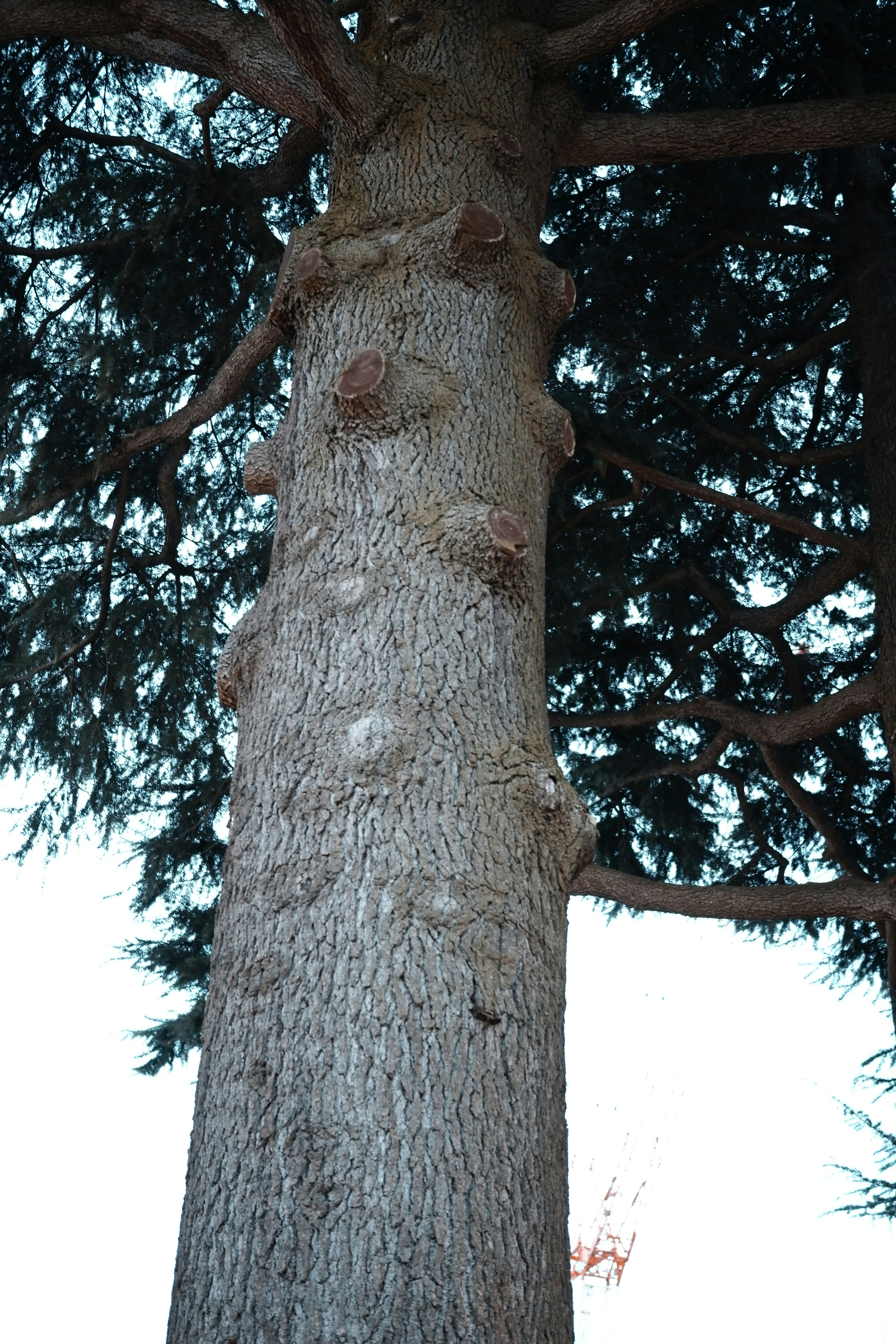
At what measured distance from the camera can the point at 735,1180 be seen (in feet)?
46.2

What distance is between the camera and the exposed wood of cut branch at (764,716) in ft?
15.7

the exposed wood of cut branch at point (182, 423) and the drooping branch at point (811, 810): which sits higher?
the exposed wood of cut branch at point (182, 423)

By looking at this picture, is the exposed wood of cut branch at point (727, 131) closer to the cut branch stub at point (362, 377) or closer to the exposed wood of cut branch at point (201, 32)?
the exposed wood of cut branch at point (201, 32)

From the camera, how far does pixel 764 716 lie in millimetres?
5203

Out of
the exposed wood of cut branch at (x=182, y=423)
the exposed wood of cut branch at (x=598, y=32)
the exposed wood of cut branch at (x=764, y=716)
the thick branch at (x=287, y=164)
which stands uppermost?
the thick branch at (x=287, y=164)

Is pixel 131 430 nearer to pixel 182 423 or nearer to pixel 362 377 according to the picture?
pixel 182 423

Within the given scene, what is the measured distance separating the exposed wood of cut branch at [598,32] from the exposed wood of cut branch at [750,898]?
2765 mm

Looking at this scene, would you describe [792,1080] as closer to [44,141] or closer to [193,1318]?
[44,141]

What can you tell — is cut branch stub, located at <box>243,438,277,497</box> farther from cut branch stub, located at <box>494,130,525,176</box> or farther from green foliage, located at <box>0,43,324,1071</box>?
green foliage, located at <box>0,43,324,1071</box>

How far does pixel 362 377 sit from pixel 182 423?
2.06 metres

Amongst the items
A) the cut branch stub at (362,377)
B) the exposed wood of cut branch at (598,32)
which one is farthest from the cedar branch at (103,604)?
the cut branch stub at (362,377)

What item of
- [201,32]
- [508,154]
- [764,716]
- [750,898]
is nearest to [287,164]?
[201,32]

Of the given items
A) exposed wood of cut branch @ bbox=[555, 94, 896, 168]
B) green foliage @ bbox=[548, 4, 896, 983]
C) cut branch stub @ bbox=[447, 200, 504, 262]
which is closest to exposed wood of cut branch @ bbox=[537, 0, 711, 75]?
exposed wood of cut branch @ bbox=[555, 94, 896, 168]

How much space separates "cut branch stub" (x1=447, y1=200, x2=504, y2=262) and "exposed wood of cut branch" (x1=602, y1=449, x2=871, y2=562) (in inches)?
101
